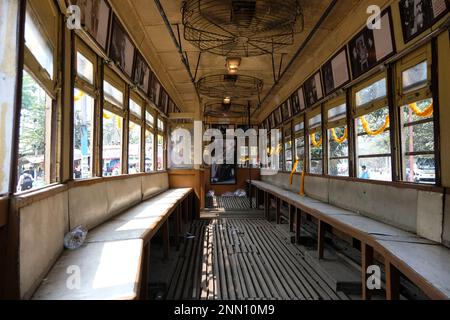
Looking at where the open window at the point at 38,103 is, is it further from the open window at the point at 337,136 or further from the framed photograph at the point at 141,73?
the open window at the point at 337,136

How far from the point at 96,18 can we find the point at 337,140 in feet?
11.6

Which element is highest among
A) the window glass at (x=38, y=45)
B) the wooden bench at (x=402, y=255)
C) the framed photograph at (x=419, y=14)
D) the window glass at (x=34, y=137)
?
the framed photograph at (x=419, y=14)

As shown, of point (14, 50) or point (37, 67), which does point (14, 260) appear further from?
point (37, 67)

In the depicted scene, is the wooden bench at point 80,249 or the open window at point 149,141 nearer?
the wooden bench at point 80,249

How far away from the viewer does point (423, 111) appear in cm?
262

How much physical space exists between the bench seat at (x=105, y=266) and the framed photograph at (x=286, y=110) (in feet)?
16.2

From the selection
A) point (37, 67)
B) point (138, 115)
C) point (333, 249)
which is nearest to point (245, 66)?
point (138, 115)

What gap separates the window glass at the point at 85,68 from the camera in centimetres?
254

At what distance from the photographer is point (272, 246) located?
4590 millimetres

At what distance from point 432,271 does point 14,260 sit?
2112 mm

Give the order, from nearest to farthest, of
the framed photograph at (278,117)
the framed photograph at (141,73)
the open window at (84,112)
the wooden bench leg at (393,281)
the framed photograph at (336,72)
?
the wooden bench leg at (393,281), the open window at (84,112), the framed photograph at (336,72), the framed photograph at (141,73), the framed photograph at (278,117)

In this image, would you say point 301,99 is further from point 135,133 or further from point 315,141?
point 135,133

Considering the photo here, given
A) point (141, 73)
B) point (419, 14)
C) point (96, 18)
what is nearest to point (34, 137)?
point (96, 18)

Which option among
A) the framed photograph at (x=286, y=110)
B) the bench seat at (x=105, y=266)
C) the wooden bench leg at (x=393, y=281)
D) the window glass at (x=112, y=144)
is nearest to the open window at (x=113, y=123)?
the window glass at (x=112, y=144)
